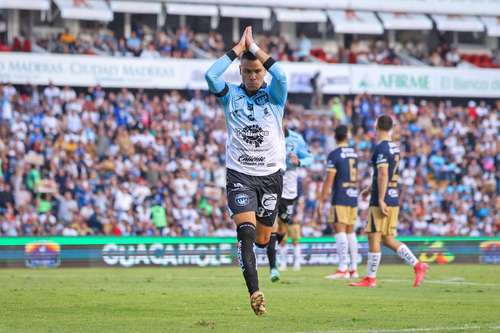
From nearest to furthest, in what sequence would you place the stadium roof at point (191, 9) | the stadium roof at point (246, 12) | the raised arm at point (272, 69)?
the raised arm at point (272, 69), the stadium roof at point (191, 9), the stadium roof at point (246, 12)

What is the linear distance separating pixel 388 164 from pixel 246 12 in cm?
2666

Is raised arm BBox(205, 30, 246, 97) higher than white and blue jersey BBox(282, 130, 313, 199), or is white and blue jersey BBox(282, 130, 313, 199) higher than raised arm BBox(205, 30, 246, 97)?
raised arm BBox(205, 30, 246, 97)

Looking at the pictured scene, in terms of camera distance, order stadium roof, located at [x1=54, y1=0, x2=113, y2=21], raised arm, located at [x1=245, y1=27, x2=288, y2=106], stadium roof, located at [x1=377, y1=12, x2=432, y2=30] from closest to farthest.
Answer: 1. raised arm, located at [x1=245, y1=27, x2=288, y2=106]
2. stadium roof, located at [x1=54, y1=0, x2=113, y2=21]
3. stadium roof, located at [x1=377, y1=12, x2=432, y2=30]

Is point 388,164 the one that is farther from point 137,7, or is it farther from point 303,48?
point 303,48

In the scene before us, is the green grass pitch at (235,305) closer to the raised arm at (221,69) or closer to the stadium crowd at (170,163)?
the raised arm at (221,69)

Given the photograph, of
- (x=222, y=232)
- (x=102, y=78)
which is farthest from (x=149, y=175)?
(x=102, y=78)

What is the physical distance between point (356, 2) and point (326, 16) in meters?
1.50

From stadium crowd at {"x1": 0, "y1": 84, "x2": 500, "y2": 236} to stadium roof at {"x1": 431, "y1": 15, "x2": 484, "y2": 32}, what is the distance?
5923mm

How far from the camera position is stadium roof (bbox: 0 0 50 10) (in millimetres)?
38250

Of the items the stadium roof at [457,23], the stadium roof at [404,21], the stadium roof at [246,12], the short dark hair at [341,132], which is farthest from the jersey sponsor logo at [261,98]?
the stadium roof at [457,23]

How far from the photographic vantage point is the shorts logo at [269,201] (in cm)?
1178

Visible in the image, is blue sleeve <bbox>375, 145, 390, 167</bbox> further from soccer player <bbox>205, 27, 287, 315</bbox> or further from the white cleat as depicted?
soccer player <bbox>205, 27, 287, 315</bbox>

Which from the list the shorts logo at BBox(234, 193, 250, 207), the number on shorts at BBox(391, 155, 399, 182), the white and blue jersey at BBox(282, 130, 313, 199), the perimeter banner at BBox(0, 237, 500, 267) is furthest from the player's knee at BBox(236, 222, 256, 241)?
the perimeter banner at BBox(0, 237, 500, 267)

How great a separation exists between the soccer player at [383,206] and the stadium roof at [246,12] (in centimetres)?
2580
